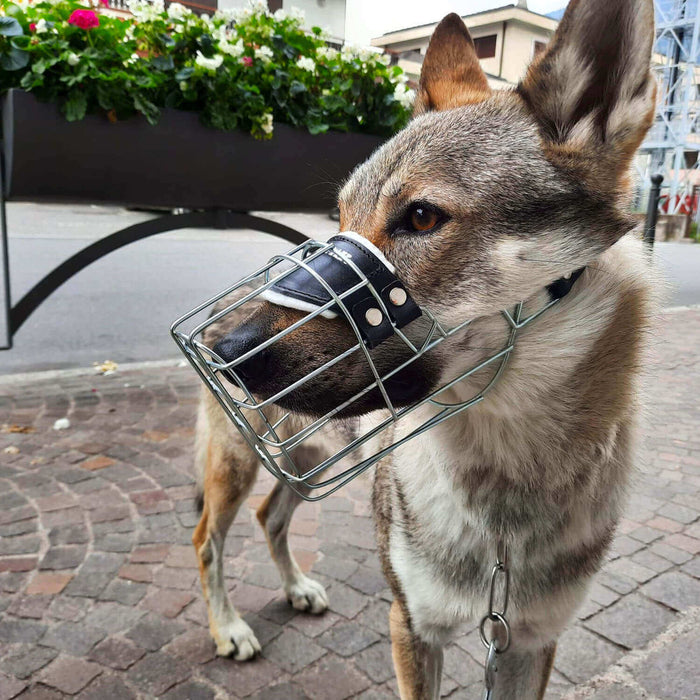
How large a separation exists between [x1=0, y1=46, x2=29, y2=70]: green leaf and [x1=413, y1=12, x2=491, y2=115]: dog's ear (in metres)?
2.62

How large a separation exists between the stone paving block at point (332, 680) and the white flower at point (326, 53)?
3.96 m

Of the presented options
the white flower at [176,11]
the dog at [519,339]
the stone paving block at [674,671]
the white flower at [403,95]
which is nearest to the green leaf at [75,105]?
the white flower at [176,11]

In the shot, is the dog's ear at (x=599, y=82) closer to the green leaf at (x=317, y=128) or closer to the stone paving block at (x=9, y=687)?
the stone paving block at (x=9, y=687)

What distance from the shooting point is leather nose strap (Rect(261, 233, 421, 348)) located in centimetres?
147

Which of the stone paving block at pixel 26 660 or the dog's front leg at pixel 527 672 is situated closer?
the dog's front leg at pixel 527 672

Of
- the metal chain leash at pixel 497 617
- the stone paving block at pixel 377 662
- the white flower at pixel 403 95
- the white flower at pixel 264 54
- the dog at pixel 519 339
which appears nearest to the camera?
the dog at pixel 519 339

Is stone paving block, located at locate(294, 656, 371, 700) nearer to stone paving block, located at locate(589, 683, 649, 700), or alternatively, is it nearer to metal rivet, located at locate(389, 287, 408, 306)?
stone paving block, located at locate(589, 683, 649, 700)

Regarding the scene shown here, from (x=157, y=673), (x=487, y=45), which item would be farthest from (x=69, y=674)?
(x=487, y=45)

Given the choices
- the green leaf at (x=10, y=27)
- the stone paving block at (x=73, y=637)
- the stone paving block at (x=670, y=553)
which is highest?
the green leaf at (x=10, y=27)

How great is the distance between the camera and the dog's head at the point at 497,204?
1.53 meters

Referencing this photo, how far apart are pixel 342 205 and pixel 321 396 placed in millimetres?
671

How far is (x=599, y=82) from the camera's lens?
1.72 meters

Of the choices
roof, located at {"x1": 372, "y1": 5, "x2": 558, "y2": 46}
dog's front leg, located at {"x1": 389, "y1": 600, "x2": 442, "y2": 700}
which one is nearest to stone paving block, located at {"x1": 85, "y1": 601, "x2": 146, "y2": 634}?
dog's front leg, located at {"x1": 389, "y1": 600, "x2": 442, "y2": 700}

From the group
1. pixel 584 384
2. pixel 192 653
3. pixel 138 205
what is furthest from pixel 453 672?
pixel 138 205
